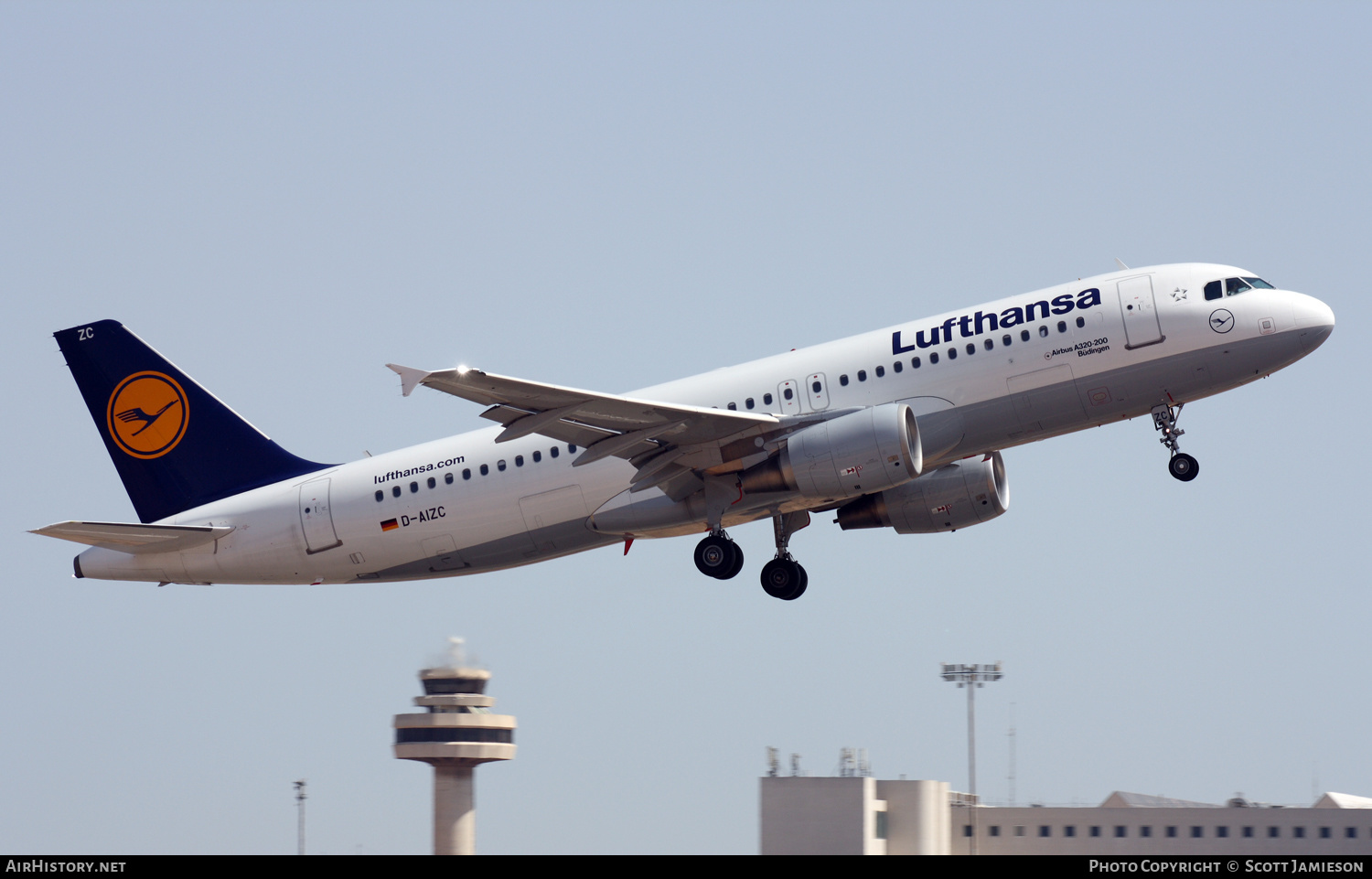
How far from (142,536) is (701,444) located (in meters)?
Answer: 13.9

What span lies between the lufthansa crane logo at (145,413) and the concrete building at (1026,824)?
2648 cm

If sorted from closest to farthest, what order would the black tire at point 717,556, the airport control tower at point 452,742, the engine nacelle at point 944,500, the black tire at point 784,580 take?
1. the black tire at point 717,556
2. the black tire at point 784,580
3. the engine nacelle at point 944,500
4. the airport control tower at point 452,742

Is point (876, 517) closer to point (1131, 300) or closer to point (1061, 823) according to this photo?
point (1131, 300)

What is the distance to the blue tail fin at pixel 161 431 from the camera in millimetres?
39406

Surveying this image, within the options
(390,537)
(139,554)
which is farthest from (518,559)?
(139,554)

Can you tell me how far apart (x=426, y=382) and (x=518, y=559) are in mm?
8328

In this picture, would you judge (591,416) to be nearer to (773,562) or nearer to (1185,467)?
(773,562)

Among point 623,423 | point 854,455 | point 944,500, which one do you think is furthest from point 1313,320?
point 623,423

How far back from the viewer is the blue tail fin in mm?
39406

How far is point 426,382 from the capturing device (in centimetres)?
2953

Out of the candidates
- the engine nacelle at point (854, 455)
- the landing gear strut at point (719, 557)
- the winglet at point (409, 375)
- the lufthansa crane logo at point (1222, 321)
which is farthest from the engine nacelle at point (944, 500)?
the winglet at point (409, 375)

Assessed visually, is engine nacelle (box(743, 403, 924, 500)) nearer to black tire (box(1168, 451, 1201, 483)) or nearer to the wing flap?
the wing flap

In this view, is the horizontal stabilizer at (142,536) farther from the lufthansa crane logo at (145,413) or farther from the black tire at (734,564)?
the black tire at (734,564)

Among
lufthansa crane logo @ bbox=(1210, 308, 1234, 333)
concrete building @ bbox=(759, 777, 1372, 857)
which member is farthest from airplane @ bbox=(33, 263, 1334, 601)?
concrete building @ bbox=(759, 777, 1372, 857)
